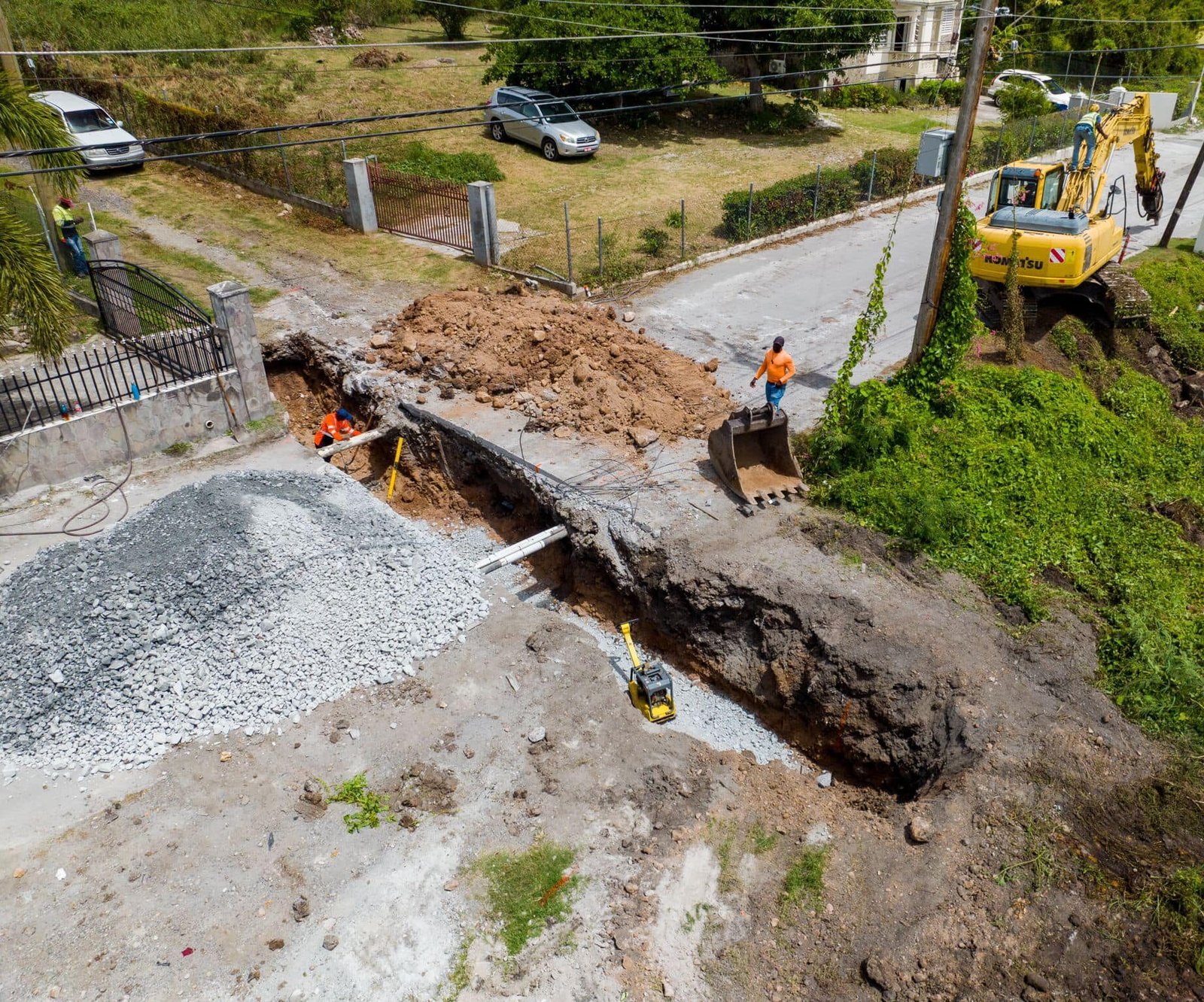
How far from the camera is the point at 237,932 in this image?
7.54 m

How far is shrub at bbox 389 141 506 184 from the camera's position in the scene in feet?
78.2

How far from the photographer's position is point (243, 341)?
13938mm

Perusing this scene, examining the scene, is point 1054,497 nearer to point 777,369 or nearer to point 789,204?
point 777,369

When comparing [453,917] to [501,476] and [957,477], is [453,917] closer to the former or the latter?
[501,476]

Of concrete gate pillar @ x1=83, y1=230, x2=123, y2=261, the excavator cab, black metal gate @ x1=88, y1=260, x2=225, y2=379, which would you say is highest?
concrete gate pillar @ x1=83, y1=230, x2=123, y2=261

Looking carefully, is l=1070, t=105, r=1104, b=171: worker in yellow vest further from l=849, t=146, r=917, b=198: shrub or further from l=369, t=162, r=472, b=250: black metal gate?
l=369, t=162, r=472, b=250: black metal gate

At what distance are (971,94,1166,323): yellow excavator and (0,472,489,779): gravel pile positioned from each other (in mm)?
11011

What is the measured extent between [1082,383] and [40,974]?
15501 mm

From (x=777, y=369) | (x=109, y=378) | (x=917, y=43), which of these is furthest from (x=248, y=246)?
(x=917, y=43)

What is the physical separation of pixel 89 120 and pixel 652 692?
2409 centimetres

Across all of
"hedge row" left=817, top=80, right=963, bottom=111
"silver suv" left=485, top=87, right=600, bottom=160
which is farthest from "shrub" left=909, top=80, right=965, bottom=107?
"silver suv" left=485, top=87, right=600, bottom=160

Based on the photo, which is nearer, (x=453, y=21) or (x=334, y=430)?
(x=334, y=430)

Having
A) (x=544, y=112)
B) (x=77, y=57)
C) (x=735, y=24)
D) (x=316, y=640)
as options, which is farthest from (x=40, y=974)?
(x=77, y=57)

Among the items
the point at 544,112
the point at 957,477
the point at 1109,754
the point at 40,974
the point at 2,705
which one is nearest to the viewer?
the point at 40,974
